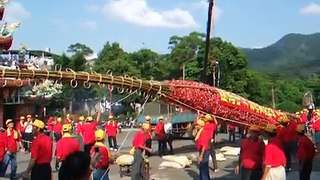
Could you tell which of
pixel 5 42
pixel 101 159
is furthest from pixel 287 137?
pixel 5 42

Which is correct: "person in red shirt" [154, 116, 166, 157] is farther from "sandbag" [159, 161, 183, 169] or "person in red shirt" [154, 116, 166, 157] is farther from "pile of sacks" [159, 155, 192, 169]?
"sandbag" [159, 161, 183, 169]

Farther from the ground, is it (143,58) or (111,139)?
(143,58)

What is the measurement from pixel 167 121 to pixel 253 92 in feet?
Answer: 121

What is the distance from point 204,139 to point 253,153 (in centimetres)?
233

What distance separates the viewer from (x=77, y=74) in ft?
45.5

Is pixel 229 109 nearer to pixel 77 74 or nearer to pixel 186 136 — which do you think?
pixel 77 74

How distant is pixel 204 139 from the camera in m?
12.3

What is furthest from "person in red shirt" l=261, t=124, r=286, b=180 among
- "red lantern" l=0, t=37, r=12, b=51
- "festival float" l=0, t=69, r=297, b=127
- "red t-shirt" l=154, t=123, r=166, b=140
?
"red lantern" l=0, t=37, r=12, b=51

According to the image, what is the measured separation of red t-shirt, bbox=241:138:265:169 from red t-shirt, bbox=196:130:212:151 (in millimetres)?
2104

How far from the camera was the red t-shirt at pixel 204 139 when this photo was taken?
12203 millimetres

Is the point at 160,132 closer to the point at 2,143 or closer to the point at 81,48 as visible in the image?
the point at 2,143

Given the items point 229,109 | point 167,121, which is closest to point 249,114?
point 229,109

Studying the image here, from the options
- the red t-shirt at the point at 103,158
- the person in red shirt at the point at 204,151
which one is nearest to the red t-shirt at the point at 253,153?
the person in red shirt at the point at 204,151

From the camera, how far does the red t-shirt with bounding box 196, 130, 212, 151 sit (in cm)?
1220
